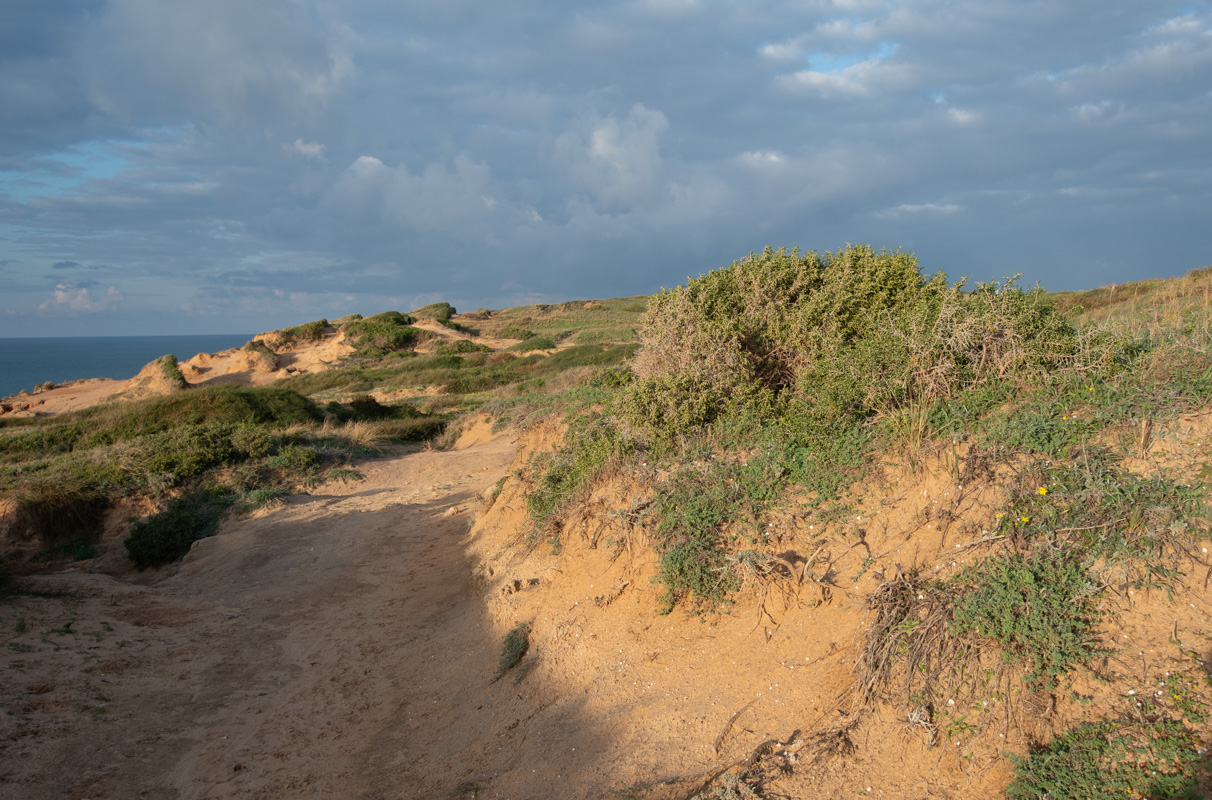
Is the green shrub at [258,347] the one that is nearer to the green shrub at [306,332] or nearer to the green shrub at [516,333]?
the green shrub at [306,332]

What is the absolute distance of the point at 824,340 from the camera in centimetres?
686

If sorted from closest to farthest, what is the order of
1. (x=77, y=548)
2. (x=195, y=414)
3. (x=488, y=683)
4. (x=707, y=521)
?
(x=707, y=521) < (x=488, y=683) < (x=77, y=548) < (x=195, y=414)

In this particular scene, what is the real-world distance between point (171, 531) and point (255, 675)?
599 cm

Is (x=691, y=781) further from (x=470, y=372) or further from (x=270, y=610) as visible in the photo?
(x=470, y=372)

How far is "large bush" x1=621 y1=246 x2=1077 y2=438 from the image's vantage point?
5.57m

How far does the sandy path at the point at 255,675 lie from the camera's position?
16.1 ft

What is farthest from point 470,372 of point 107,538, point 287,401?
point 107,538

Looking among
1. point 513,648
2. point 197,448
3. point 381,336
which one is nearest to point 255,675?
point 513,648

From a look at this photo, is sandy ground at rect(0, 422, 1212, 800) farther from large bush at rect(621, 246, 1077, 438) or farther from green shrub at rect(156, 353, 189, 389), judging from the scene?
green shrub at rect(156, 353, 189, 389)

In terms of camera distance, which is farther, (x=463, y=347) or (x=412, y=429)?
(x=463, y=347)

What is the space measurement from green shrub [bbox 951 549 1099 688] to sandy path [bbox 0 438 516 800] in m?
3.67

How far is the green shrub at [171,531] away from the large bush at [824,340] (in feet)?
29.4

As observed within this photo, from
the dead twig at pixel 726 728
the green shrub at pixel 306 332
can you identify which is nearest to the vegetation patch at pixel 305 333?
the green shrub at pixel 306 332

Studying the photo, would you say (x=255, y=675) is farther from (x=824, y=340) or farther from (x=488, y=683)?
(x=824, y=340)
